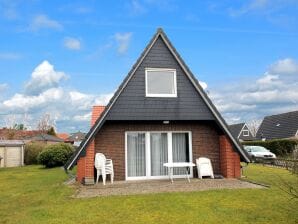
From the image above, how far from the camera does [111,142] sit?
16281 mm

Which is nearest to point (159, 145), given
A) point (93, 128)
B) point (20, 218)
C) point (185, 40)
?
point (93, 128)

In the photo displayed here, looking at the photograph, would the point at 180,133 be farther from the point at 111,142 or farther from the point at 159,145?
the point at 111,142

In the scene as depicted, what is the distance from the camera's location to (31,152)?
117 feet

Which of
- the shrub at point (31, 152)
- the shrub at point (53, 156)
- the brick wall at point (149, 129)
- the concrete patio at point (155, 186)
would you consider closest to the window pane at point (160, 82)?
the brick wall at point (149, 129)

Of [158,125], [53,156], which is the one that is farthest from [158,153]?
[53,156]

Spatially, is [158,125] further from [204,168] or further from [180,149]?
[204,168]

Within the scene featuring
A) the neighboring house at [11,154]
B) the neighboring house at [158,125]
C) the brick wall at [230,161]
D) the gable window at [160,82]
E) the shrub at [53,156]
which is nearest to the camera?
the neighboring house at [158,125]

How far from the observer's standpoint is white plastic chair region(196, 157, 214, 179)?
16453mm

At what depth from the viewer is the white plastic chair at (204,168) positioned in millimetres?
16453

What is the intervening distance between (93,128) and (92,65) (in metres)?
4.39

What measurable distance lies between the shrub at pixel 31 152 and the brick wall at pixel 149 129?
2137 cm

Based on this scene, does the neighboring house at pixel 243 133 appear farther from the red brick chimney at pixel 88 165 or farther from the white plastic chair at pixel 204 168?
the red brick chimney at pixel 88 165

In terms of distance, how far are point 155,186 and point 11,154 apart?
977 inches

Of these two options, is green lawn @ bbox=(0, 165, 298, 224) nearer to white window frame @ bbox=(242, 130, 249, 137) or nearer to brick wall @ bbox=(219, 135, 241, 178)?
brick wall @ bbox=(219, 135, 241, 178)
